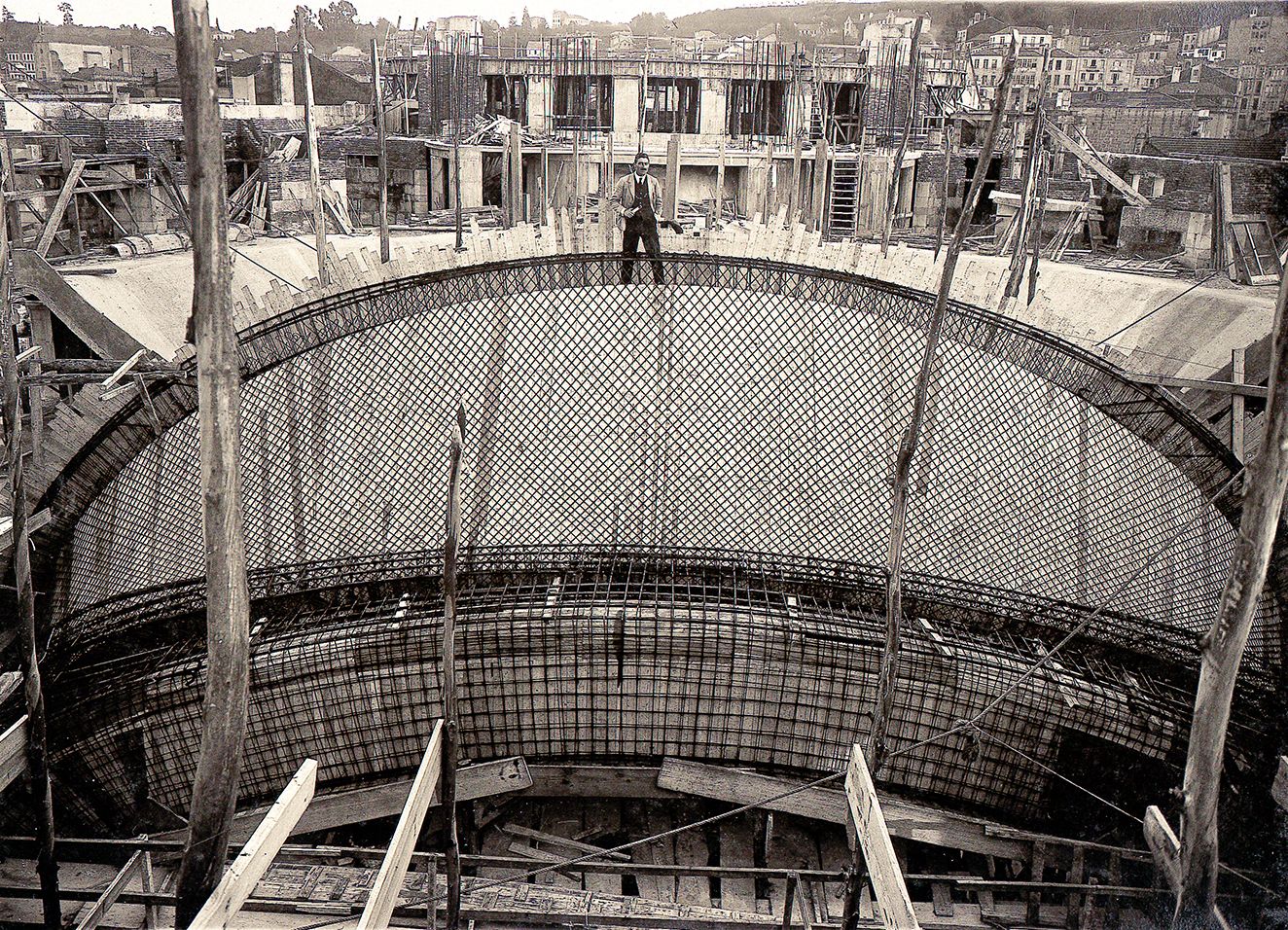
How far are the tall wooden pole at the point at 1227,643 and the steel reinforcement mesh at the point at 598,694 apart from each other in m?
1.52

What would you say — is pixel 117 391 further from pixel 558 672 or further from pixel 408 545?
pixel 558 672

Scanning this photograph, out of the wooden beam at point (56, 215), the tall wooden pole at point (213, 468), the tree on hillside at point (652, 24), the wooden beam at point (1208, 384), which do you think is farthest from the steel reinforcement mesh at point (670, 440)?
the tree on hillside at point (652, 24)

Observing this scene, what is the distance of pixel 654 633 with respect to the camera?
4695 millimetres

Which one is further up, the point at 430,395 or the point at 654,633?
the point at 430,395

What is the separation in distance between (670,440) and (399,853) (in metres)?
2.83

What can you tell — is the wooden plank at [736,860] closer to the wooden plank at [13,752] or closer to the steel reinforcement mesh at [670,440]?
the steel reinforcement mesh at [670,440]

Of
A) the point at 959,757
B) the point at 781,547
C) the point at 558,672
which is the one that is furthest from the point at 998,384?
the point at 558,672

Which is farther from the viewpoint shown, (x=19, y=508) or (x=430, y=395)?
(x=430, y=395)

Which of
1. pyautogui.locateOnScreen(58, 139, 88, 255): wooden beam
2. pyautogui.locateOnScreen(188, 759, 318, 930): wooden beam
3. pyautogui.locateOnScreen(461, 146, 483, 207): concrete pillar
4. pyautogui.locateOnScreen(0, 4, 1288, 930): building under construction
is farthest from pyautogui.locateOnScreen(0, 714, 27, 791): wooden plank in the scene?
pyautogui.locateOnScreen(461, 146, 483, 207): concrete pillar

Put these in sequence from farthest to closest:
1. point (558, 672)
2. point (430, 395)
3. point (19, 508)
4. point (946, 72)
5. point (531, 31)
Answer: point (531, 31) < point (946, 72) < point (430, 395) < point (558, 672) < point (19, 508)

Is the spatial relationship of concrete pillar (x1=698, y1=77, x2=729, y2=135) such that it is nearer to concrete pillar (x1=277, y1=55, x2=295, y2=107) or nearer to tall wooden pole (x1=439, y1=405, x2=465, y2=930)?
concrete pillar (x1=277, y1=55, x2=295, y2=107)

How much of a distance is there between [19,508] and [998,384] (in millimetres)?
4220

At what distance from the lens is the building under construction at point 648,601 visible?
411 cm

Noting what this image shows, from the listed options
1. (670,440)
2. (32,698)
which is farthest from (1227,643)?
(32,698)
